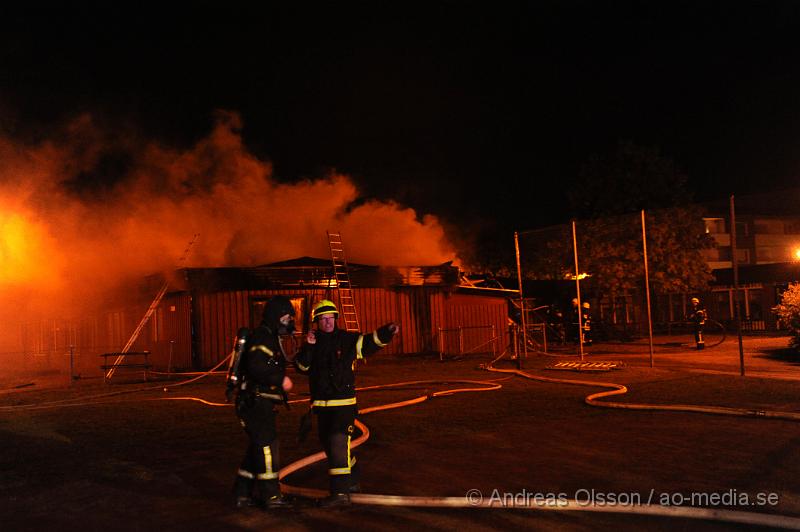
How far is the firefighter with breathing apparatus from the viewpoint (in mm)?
5629

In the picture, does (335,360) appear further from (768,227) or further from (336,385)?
(768,227)

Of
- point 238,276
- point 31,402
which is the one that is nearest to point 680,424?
point 31,402

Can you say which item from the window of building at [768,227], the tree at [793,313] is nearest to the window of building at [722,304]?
the window of building at [768,227]

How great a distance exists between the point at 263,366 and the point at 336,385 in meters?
0.64

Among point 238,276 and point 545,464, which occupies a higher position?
point 238,276

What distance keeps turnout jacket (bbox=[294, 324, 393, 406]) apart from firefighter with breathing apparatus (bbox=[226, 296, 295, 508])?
26cm

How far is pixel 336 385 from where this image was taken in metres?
5.77

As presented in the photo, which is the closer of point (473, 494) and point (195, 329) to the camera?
point (473, 494)

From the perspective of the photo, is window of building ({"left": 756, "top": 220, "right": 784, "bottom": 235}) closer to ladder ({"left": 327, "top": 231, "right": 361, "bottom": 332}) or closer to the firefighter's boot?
ladder ({"left": 327, "top": 231, "right": 361, "bottom": 332})

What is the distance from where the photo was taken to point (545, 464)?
22.6 ft

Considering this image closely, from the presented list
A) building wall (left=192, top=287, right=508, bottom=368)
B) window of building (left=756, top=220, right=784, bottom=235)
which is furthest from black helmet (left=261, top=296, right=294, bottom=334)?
window of building (left=756, top=220, right=784, bottom=235)

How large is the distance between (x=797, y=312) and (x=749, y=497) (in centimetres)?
1428

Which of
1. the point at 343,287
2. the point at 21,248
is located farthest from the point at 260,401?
the point at 21,248

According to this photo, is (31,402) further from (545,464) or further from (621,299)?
(621,299)
